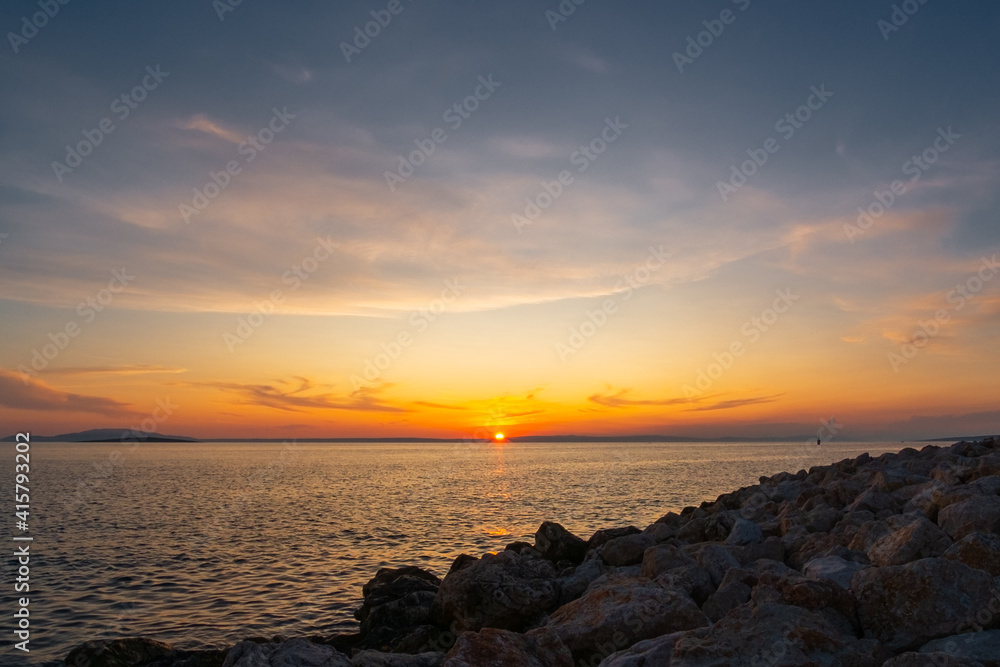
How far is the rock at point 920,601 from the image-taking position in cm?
722

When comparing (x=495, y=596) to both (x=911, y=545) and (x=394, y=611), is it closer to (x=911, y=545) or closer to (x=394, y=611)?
(x=394, y=611)

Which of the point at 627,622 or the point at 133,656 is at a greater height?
the point at 627,622

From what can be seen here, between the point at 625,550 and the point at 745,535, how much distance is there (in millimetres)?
2401

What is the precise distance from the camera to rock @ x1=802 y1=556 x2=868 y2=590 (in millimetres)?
9016

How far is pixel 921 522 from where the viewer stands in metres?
9.94

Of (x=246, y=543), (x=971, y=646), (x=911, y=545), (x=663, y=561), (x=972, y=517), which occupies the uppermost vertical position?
(x=972, y=517)

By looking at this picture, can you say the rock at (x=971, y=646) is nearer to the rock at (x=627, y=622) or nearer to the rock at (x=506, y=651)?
the rock at (x=627, y=622)

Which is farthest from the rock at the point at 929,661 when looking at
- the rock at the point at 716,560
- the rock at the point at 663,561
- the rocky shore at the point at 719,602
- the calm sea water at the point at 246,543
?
the calm sea water at the point at 246,543

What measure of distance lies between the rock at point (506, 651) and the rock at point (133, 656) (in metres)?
5.08

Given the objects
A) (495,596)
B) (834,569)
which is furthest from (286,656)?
(834,569)

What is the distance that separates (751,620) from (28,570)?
21.5 metres

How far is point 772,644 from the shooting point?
639cm

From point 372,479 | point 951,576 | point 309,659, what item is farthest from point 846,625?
point 372,479

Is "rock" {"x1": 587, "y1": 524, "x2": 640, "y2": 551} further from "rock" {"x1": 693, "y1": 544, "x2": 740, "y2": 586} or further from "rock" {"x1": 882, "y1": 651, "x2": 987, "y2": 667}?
"rock" {"x1": 882, "y1": 651, "x2": 987, "y2": 667}
